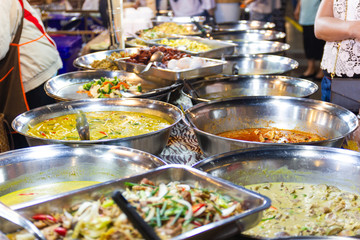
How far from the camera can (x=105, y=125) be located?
202 cm

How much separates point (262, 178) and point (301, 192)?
0.15 metres

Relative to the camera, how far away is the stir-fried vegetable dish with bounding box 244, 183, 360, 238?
3.94 feet

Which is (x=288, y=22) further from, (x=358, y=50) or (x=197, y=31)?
(x=358, y=50)

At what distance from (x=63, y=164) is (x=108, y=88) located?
1.01 m

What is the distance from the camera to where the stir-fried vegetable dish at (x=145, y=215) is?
3.00ft

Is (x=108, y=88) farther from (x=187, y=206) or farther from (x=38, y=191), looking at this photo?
(x=187, y=206)

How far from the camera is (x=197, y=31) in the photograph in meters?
4.77

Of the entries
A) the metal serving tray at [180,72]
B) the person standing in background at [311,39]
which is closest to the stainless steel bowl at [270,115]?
the metal serving tray at [180,72]

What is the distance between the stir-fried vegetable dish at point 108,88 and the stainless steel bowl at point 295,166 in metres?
1.22

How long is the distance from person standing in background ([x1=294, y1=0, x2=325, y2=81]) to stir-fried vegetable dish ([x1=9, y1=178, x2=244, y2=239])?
585 centimetres

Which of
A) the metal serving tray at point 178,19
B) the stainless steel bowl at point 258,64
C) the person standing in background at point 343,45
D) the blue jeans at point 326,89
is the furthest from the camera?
the metal serving tray at point 178,19

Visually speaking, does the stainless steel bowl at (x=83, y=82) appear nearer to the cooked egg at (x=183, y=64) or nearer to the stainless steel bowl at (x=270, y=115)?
the cooked egg at (x=183, y=64)

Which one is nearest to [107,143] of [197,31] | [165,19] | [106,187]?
[106,187]

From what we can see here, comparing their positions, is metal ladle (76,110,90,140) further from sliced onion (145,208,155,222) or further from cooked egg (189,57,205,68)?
cooked egg (189,57,205,68)
